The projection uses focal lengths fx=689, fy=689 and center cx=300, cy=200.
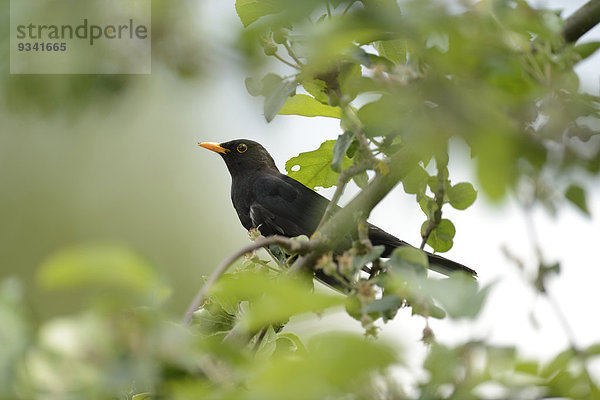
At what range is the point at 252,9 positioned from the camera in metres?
1.50

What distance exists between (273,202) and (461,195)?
6.44ft

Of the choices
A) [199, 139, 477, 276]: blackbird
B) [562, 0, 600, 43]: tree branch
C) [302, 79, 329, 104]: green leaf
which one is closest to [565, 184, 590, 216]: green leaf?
[562, 0, 600, 43]: tree branch

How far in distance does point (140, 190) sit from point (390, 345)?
27.5ft

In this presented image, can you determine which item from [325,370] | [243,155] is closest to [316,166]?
[325,370]

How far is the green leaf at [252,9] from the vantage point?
1469mm

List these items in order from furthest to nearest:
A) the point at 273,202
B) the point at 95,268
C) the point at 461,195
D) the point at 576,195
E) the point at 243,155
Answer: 1. the point at 243,155
2. the point at 273,202
3. the point at 461,195
4. the point at 576,195
5. the point at 95,268

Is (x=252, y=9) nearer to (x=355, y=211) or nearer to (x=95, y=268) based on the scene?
(x=355, y=211)

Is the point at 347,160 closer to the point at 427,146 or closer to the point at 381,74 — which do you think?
the point at 381,74

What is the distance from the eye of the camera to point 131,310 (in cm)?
81

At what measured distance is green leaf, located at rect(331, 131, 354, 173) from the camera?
1.43 m

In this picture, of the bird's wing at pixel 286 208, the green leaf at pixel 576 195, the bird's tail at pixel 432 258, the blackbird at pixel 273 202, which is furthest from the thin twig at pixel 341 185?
the bird's wing at pixel 286 208

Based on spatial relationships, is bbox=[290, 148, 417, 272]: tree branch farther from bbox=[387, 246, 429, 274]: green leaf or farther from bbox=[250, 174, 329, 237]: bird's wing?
bbox=[250, 174, 329, 237]: bird's wing

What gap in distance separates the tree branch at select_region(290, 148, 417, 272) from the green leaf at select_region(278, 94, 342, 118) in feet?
1.08

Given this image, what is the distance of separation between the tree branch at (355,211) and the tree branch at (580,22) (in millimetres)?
388
